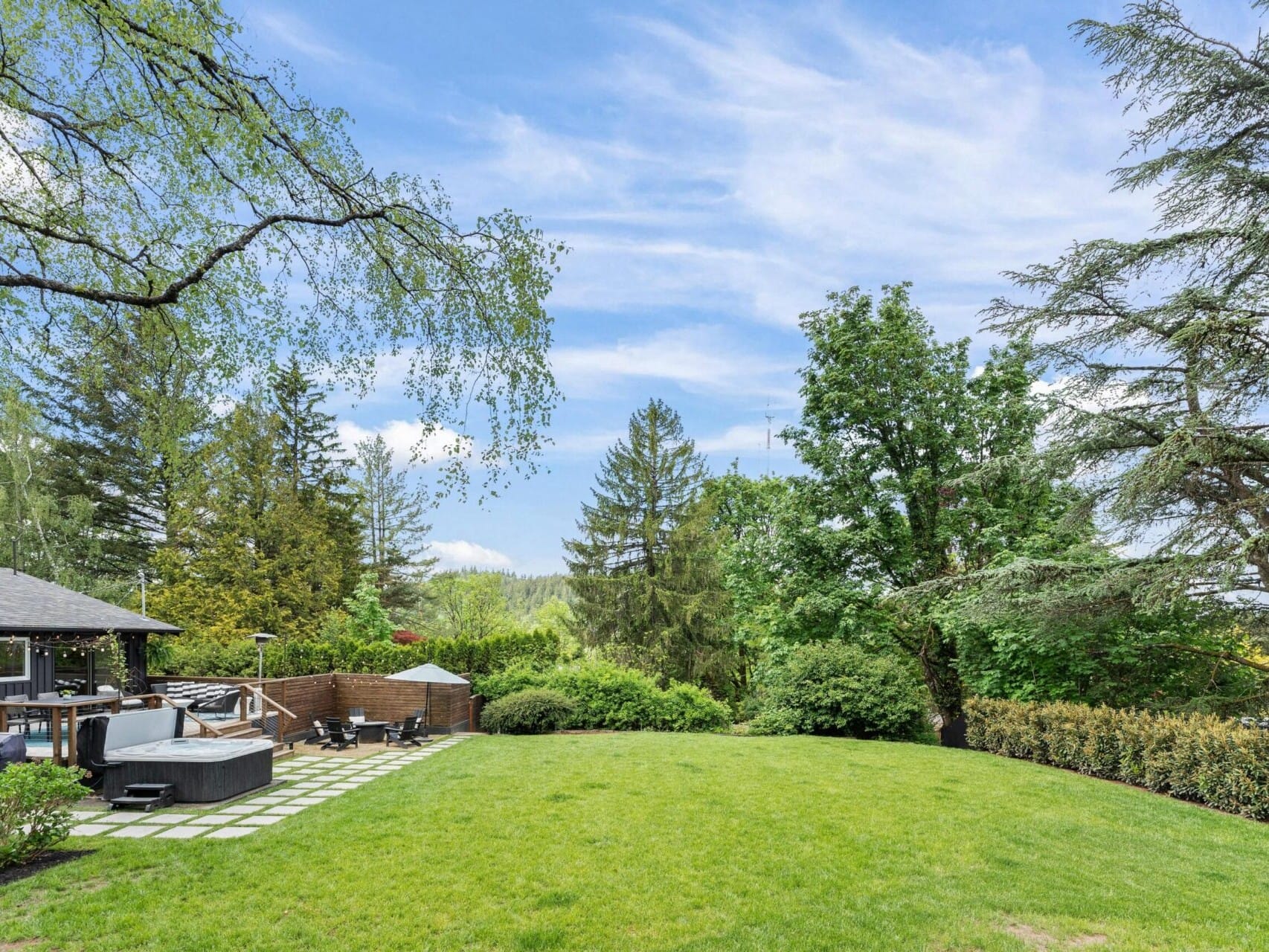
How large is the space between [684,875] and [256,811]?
5.02 metres

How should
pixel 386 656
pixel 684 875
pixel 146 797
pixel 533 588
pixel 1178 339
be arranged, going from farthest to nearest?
pixel 533 588 < pixel 386 656 < pixel 1178 339 < pixel 146 797 < pixel 684 875

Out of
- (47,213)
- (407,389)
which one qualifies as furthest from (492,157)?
(47,213)

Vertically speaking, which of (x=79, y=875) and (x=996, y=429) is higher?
(x=996, y=429)

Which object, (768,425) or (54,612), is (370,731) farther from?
(768,425)

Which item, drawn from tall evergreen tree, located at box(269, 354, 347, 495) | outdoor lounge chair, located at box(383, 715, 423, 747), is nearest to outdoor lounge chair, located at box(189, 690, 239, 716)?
outdoor lounge chair, located at box(383, 715, 423, 747)

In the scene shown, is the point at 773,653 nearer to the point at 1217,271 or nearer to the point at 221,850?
the point at 1217,271

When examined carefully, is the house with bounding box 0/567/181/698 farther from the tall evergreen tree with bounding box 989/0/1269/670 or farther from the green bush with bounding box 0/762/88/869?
the tall evergreen tree with bounding box 989/0/1269/670

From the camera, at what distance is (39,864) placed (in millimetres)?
5793

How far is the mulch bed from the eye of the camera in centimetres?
546

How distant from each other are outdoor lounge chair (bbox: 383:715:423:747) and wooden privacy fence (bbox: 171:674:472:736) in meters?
1.48

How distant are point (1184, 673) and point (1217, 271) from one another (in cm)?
718

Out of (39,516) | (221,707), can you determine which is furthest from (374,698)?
(39,516)

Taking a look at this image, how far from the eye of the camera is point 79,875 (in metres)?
5.52

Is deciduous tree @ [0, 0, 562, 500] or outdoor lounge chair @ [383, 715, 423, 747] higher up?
deciduous tree @ [0, 0, 562, 500]
